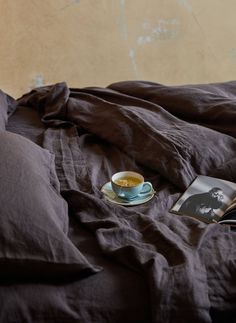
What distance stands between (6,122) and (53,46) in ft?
3.70

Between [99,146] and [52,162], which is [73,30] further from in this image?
[52,162]

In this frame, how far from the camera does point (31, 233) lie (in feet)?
2.64

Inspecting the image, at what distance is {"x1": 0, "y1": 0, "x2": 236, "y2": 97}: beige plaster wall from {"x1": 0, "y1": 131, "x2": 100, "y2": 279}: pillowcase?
1.63 m

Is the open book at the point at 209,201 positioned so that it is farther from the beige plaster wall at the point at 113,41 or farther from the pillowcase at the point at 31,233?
the beige plaster wall at the point at 113,41

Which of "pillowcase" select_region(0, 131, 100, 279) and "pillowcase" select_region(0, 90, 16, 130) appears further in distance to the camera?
"pillowcase" select_region(0, 90, 16, 130)

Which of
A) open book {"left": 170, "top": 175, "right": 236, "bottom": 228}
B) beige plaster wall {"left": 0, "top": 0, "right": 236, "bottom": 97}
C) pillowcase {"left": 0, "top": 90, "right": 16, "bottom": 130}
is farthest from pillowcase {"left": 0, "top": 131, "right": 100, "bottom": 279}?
beige plaster wall {"left": 0, "top": 0, "right": 236, "bottom": 97}

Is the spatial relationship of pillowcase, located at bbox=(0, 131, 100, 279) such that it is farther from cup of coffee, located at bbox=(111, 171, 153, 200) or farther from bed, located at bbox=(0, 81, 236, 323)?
cup of coffee, located at bbox=(111, 171, 153, 200)

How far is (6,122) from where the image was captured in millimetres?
1433

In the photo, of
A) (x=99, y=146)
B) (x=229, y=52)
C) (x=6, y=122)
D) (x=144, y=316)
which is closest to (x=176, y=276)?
(x=144, y=316)

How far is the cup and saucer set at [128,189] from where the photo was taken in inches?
42.4

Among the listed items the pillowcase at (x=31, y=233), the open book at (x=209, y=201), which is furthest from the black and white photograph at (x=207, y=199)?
the pillowcase at (x=31, y=233)

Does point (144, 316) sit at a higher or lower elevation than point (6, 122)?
lower

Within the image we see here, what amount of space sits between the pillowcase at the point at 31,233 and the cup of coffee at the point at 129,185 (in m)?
0.20

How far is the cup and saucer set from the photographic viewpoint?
108 cm
